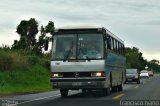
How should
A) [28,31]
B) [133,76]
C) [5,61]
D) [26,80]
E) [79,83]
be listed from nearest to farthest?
[79,83] < [26,80] < [5,61] < [133,76] < [28,31]

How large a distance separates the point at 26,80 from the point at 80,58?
17.5 meters

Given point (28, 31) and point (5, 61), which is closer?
point (5, 61)

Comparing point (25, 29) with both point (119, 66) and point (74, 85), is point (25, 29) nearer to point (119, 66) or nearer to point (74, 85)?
point (119, 66)

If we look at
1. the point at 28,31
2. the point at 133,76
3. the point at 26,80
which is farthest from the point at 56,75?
the point at 28,31

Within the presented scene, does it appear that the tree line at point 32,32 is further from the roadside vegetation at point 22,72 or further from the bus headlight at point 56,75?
the bus headlight at point 56,75

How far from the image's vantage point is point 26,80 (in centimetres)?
3969

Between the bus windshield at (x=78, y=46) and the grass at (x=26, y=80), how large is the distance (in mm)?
9869

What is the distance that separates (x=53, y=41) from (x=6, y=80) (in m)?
14.6

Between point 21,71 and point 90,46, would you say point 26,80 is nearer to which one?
point 21,71

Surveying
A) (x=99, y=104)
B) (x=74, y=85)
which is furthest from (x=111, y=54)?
(x=99, y=104)

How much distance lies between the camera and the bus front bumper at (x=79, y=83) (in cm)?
2275

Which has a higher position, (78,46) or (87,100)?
(78,46)

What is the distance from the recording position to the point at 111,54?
83.6ft

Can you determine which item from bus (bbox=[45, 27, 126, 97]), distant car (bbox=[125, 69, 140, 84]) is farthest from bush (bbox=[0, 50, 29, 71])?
bus (bbox=[45, 27, 126, 97])
